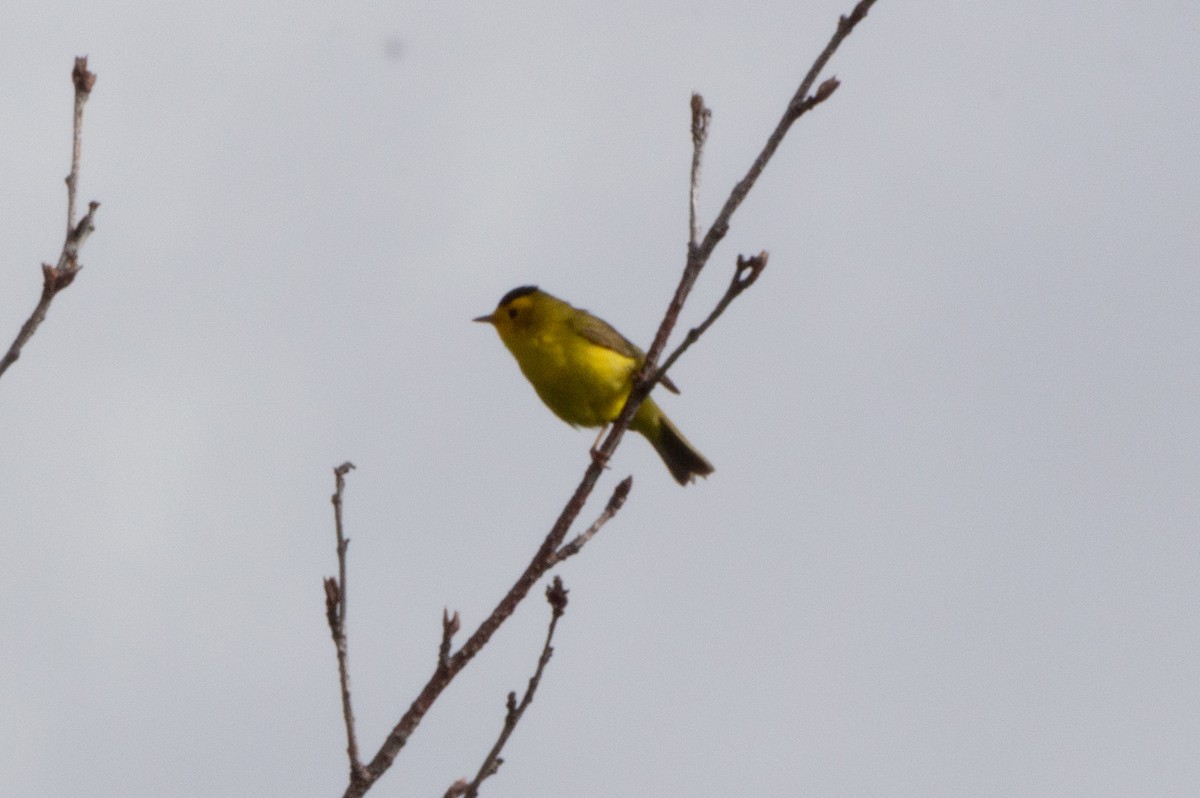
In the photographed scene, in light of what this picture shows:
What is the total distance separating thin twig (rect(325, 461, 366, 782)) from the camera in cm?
392

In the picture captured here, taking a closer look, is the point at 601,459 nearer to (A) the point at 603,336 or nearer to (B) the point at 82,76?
(B) the point at 82,76

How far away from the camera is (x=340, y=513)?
4.29 m

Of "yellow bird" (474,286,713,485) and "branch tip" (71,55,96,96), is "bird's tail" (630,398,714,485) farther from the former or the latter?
"branch tip" (71,55,96,96)

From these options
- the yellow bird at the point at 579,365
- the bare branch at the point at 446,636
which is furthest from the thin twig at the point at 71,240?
the yellow bird at the point at 579,365

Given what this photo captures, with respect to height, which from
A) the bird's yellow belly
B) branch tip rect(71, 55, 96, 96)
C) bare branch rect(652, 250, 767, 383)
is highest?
the bird's yellow belly

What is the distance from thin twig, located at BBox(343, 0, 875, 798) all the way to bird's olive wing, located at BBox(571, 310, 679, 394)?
4.54m

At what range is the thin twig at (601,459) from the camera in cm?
396

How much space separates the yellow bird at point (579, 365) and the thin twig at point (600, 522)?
3.83 metres

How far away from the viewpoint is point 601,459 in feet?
15.1

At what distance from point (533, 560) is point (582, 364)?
517 cm

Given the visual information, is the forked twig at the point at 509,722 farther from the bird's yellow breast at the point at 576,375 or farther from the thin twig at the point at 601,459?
the bird's yellow breast at the point at 576,375

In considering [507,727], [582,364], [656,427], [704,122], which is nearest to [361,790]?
[507,727]

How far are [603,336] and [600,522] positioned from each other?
512 centimetres

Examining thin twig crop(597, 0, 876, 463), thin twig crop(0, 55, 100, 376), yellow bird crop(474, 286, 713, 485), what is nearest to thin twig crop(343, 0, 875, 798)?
thin twig crop(597, 0, 876, 463)
